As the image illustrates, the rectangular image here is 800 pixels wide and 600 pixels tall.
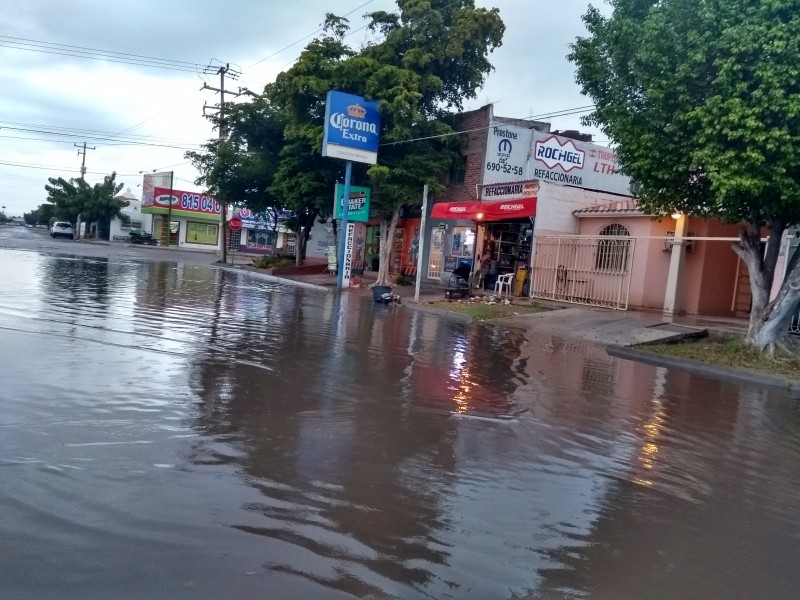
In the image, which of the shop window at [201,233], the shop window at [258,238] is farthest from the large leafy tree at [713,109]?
the shop window at [201,233]

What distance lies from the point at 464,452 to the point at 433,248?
2632 cm

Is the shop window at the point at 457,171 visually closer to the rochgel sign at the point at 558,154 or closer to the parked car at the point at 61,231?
the rochgel sign at the point at 558,154

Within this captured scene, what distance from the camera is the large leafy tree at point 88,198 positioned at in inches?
2891

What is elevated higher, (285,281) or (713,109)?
(713,109)

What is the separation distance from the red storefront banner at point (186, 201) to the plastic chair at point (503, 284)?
5161 centimetres

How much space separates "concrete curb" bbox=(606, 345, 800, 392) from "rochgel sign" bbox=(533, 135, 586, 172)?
16.1 m

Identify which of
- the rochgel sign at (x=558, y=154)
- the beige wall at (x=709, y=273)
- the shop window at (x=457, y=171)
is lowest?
the beige wall at (x=709, y=273)

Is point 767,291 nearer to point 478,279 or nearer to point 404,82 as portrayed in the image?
point 478,279

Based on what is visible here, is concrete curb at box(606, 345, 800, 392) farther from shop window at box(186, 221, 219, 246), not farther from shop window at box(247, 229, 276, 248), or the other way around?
shop window at box(186, 221, 219, 246)

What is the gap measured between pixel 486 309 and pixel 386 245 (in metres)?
9.52

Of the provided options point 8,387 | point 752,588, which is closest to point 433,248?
point 8,387

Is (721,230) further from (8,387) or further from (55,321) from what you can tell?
(8,387)

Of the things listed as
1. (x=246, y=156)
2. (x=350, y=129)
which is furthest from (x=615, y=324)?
(x=246, y=156)

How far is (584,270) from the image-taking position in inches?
891
